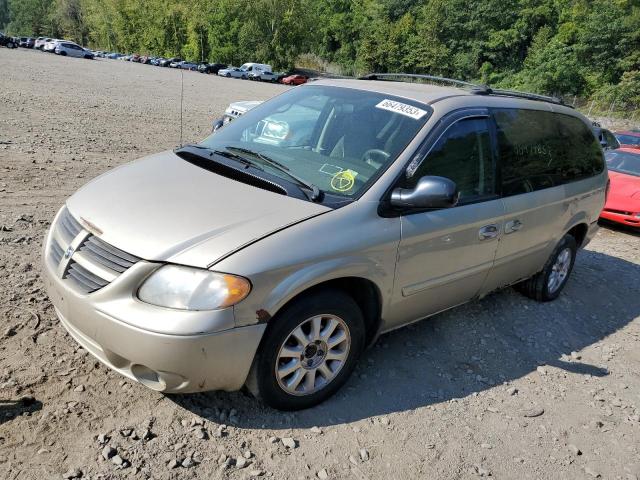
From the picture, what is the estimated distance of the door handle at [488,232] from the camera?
11.9ft

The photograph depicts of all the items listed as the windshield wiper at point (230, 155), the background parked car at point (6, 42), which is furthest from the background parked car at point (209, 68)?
the windshield wiper at point (230, 155)

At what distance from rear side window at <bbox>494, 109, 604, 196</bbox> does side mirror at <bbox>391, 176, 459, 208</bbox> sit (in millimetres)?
1034

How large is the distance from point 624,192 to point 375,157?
7244mm

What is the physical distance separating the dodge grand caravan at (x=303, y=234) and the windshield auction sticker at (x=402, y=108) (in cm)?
1

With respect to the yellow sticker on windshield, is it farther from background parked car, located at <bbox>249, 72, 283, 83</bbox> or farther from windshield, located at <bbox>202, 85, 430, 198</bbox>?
background parked car, located at <bbox>249, 72, 283, 83</bbox>

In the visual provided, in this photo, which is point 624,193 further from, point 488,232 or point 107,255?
point 107,255

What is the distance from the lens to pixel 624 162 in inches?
387

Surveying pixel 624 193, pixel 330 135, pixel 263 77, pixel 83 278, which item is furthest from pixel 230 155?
pixel 263 77

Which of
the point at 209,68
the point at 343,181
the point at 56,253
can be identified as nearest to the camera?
the point at 56,253

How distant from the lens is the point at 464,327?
4.34 meters

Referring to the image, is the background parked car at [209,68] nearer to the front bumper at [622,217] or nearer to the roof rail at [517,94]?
the front bumper at [622,217]

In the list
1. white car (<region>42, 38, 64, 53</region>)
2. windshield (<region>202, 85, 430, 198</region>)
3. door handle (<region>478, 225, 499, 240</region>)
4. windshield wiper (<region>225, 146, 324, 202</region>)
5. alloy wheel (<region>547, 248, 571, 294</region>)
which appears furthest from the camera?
white car (<region>42, 38, 64, 53</region>)

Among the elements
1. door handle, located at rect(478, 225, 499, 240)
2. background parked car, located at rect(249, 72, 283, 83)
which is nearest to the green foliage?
background parked car, located at rect(249, 72, 283, 83)

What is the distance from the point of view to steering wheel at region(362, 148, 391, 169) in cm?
322
